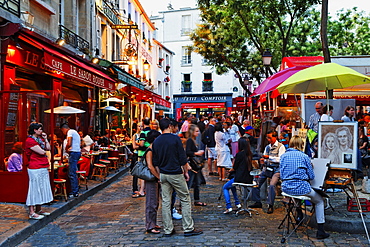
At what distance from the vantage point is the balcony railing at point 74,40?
1389cm

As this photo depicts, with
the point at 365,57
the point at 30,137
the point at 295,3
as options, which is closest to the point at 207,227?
the point at 30,137

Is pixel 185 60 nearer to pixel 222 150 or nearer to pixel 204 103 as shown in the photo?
pixel 204 103

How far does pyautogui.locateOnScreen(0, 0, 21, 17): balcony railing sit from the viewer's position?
9164mm

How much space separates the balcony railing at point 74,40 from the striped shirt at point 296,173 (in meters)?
10.4

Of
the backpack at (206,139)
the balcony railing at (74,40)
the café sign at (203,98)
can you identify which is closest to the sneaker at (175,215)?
the backpack at (206,139)

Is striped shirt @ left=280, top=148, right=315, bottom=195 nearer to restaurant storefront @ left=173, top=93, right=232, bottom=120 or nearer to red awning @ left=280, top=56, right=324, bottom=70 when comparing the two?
red awning @ left=280, top=56, right=324, bottom=70

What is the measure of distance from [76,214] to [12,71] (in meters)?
4.31

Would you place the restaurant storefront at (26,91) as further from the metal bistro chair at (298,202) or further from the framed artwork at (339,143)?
the framed artwork at (339,143)

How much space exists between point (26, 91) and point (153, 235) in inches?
164

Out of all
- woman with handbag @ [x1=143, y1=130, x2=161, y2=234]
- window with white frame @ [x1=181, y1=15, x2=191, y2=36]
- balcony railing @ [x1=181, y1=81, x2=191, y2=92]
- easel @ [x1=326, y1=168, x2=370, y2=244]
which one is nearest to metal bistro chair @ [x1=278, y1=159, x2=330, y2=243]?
easel @ [x1=326, y1=168, x2=370, y2=244]

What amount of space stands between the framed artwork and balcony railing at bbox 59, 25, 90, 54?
10152mm

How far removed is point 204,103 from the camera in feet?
138

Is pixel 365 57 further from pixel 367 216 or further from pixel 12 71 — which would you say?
pixel 12 71

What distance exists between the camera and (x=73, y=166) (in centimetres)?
890
